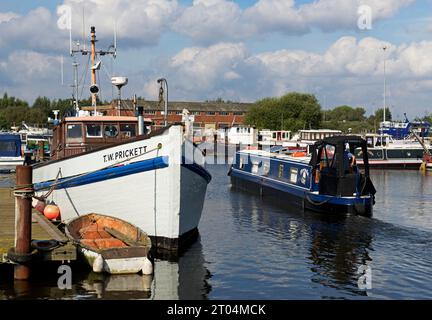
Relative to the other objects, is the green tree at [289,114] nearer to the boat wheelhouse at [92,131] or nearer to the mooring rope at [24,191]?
the boat wheelhouse at [92,131]

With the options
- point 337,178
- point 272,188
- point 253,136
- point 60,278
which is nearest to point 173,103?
point 253,136

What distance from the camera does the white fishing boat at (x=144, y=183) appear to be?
16.2 meters

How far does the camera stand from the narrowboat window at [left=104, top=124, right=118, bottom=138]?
2044 centimetres

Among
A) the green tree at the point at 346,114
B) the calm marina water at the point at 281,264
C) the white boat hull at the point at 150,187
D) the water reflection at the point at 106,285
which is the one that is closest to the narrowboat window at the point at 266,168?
the calm marina water at the point at 281,264

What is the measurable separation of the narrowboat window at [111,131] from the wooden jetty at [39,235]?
379 cm

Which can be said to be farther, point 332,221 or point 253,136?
point 253,136

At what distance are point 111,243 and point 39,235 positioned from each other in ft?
6.36

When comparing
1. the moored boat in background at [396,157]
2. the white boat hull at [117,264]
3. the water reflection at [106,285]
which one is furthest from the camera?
the moored boat in background at [396,157]

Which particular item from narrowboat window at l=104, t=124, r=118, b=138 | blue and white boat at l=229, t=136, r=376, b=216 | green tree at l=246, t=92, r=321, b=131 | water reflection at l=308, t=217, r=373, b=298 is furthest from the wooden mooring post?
green tree at l=246, t=92, r=321, b=131

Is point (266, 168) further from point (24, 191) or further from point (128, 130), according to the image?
point (24, 191)

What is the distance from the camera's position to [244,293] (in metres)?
13.6

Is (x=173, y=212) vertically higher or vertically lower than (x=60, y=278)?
higher

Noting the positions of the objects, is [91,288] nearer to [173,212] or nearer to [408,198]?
[173,212]

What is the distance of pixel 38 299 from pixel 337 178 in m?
15.3
